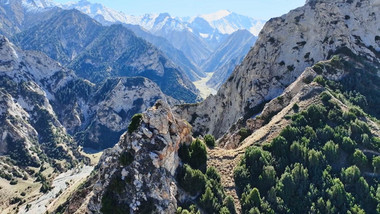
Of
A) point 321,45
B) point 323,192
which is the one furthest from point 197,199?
point 321,45

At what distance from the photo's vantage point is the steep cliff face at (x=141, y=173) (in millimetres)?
49281

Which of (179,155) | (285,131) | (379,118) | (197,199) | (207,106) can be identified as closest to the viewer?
(197,199)

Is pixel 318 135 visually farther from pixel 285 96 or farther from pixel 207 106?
pixel 207 106

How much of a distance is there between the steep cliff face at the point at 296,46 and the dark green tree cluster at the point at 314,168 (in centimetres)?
3557

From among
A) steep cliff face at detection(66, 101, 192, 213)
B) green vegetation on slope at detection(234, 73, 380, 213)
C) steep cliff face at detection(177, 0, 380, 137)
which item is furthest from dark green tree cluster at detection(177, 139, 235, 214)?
steep cliff face at detection(177, 0, 380, 137)

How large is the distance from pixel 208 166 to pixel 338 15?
80794 mm

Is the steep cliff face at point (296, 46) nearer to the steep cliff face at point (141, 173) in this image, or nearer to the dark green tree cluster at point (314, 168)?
the dark green tree cluster at point (314, 168)

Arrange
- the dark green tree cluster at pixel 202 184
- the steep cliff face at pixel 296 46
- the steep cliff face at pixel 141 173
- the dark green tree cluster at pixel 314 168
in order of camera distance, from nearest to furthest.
→ the steep cliff face at pixel 141 173
the dark green tree cluster at pixel 202 184
the dark green tree cluster at pixel 314 168
the steep cliff face at pixel 296 46

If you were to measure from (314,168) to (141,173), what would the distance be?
34.0m

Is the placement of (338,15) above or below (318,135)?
above

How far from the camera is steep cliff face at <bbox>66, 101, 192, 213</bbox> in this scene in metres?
49.3

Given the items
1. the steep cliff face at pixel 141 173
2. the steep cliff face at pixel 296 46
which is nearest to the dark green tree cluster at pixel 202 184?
the steep cliff face at pixel 141 173

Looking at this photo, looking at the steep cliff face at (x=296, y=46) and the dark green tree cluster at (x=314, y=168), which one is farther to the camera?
the steep cliff face at (x=296, y=46)

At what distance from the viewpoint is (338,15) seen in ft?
374
